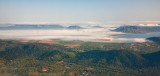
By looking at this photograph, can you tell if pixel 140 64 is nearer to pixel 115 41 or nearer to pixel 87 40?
pixel 115 41

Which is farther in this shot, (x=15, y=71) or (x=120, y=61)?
(x=120, y=61)

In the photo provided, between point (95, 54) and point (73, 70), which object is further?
point (95, 54)

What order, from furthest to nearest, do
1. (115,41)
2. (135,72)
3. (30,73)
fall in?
(115,41)
(135,72)
(30,73)

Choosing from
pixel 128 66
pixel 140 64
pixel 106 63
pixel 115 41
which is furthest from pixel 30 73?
pixel 115 41

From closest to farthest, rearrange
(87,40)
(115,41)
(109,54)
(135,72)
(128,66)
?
(135,72), (128,66), (109,54), (115,41), (87,40)

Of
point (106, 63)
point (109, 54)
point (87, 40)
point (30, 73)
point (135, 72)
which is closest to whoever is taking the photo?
point (30, 73)

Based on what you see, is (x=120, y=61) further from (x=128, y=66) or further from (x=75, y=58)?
(x=75, y=58)

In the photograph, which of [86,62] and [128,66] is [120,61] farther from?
[86,62]

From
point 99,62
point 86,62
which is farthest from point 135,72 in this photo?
point 86,62

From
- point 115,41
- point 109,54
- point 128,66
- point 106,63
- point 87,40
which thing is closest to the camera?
point 128,66
